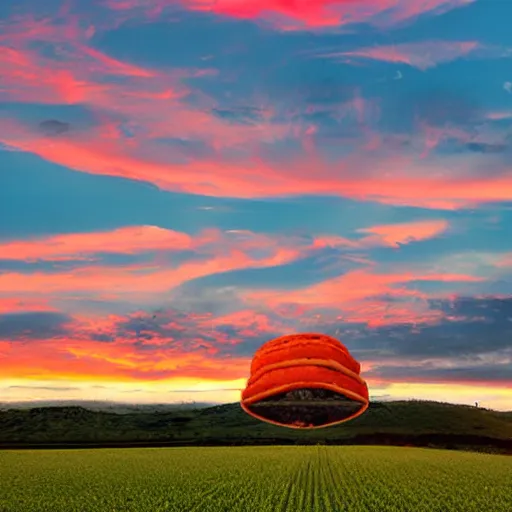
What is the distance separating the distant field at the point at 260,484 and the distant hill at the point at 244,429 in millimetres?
26854

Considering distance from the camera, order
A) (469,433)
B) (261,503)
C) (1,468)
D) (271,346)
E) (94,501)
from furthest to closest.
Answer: (469,433)
(1,468)
(94,501)
(261,503)
(271,346)

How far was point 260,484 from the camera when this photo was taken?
2867 cm

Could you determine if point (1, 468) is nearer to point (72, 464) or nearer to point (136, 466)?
point (72, 464)

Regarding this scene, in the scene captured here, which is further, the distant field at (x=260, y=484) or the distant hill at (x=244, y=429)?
the distant hill at (x=244, y=429)

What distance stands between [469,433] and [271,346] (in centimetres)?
7429

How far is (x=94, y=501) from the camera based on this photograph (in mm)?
25328

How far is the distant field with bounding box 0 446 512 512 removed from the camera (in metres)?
23.4

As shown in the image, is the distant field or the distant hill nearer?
the distant field

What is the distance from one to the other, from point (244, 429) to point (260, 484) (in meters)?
50.6

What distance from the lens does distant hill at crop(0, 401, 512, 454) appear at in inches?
2805

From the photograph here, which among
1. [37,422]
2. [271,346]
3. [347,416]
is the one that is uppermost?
[271,346]

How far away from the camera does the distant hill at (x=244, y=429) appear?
7125 cm

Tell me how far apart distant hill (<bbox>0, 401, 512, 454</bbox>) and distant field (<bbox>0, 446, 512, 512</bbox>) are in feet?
88.1

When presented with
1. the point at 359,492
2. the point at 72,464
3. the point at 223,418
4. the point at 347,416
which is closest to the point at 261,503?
the point at 359,492
